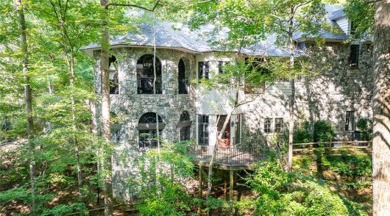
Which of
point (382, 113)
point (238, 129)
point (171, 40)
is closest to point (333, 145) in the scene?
point (238, 129)

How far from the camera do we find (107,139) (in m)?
9.09

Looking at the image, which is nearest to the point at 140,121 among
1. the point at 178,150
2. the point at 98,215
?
the point at 178,150

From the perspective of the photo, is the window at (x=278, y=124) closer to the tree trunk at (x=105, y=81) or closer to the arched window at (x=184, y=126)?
the arched window at (x=184, y=126)

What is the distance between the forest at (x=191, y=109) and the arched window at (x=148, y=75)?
55 mm

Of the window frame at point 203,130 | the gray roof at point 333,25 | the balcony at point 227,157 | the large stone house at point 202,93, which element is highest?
the gray roof at point 333,25

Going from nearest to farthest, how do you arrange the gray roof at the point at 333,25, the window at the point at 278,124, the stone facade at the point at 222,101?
the stone facade at the point at 222,101, the gray roof at the point at 333,25, the window at the point at 278,124

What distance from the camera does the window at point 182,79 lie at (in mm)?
14109

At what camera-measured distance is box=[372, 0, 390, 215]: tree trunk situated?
3857mm

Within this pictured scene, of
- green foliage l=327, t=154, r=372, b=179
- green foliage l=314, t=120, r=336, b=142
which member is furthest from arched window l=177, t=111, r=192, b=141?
green foliage l=314, t=120, r=336, b=142

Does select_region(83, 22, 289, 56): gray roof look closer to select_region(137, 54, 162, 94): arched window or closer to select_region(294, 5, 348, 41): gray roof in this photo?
select_region(137, 54, 162, 94): arched window

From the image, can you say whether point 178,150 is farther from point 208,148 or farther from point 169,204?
point 208,148

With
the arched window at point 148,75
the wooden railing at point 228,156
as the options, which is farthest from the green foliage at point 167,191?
the arched window at point 148,75

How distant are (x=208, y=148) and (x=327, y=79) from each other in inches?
381

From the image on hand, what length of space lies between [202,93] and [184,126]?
2.20m
